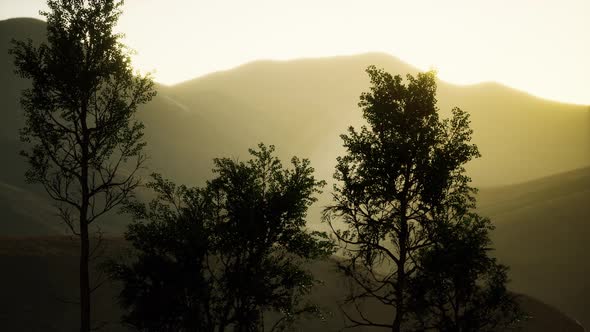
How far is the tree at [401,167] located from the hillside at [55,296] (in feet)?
72.8

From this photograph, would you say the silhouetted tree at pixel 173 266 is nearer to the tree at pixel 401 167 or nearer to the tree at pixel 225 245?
the tree at pixel 225 245

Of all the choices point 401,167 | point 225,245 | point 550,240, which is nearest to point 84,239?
point 225,245

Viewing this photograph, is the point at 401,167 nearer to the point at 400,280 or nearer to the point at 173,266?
the point at 400,280

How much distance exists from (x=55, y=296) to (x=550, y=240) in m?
79.1

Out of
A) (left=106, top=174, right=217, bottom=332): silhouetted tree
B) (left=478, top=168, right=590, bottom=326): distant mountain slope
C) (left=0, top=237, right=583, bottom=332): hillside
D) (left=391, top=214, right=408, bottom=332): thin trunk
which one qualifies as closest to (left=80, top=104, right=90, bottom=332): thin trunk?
(left=106, top=174, right=217, bottom=332): silhouetted tree

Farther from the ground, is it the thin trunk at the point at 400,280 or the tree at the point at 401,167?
the tree at the point at 401,167

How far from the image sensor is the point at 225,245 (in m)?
18.0

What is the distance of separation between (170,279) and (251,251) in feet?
10.1

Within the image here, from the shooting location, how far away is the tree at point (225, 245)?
17625 mm

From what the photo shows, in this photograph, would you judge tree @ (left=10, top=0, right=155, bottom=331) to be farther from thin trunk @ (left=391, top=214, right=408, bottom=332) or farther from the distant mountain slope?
the distant mountain slope

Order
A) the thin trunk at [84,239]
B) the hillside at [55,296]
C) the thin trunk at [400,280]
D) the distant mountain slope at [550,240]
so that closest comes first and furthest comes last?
1. the thin trunk at [400,280]
2. the thin trunk at [84,239]
3. the hillside at [55,296]
4. the distant mountain slope at [550,240]

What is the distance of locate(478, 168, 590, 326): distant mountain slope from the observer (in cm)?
7519

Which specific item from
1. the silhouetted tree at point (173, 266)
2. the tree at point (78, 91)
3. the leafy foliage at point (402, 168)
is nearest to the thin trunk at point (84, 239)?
the tree at point (78, 91)

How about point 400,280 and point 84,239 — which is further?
point 84,239
